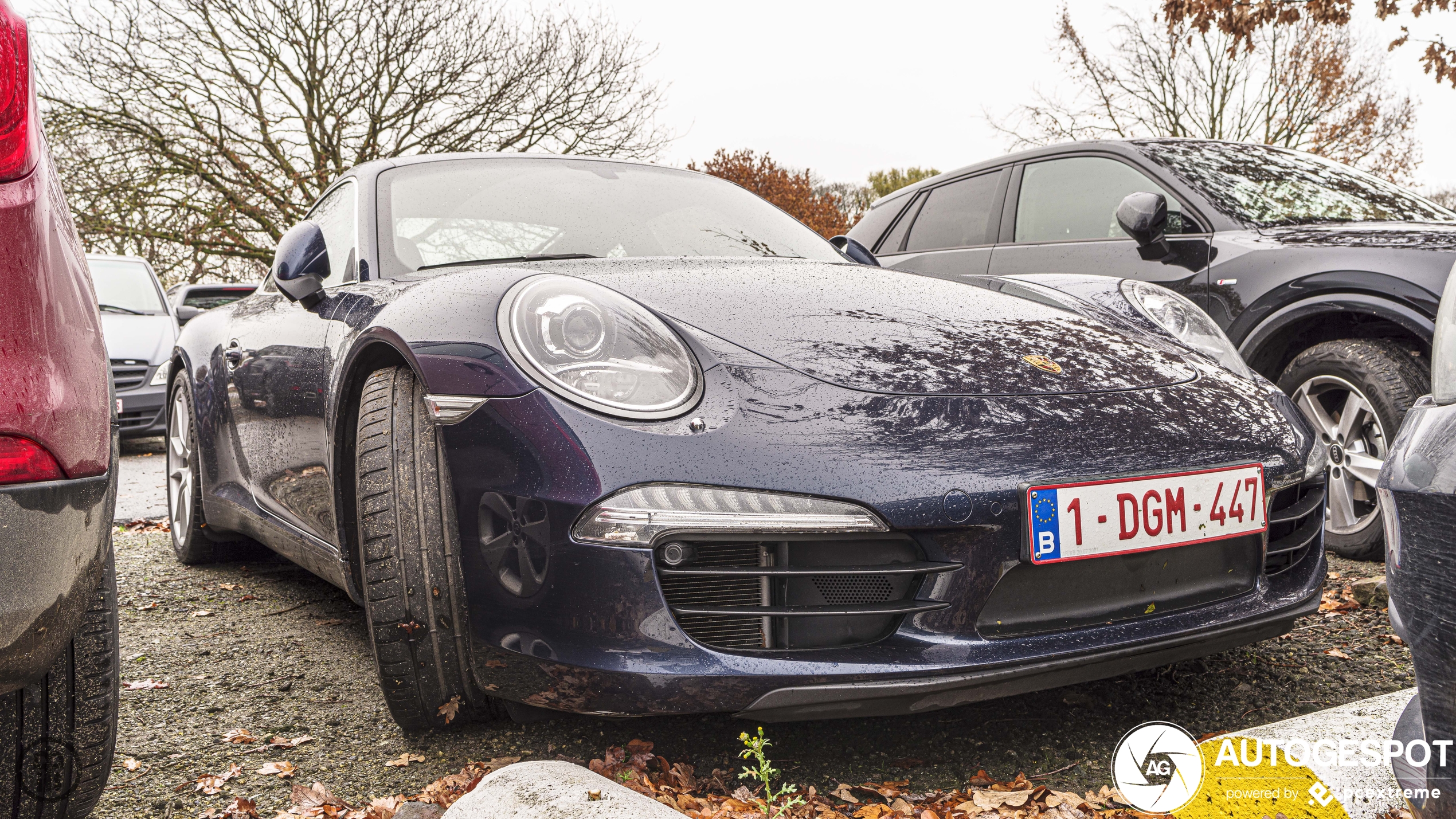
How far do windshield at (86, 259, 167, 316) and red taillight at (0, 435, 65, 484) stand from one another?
8.89 m

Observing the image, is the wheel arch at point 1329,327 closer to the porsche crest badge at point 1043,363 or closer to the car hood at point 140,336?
the porsche crest badge at point 1043,363

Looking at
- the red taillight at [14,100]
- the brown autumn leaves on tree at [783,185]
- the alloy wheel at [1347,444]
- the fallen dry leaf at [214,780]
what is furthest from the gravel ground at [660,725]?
the brown autumn leaves on tree at [783,185]

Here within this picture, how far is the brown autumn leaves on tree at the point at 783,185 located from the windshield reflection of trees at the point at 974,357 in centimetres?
3104

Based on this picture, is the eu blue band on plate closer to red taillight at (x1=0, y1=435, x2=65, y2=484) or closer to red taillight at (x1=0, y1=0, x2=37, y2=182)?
red taillight at (x1=0, y1=435, x2=65, y2=484)

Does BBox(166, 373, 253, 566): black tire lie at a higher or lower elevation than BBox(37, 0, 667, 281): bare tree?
lower

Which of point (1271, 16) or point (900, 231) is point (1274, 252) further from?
point (1271, 16)

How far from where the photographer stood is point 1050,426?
1.76 m

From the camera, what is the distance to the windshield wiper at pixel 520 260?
2490 millimetres

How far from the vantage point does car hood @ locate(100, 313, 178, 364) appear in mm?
8492

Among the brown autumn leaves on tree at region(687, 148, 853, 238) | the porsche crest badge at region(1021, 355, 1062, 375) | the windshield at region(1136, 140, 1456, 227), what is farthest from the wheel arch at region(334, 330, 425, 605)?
the brown autumn leaves on tree at region(687, 148, 853, 238)

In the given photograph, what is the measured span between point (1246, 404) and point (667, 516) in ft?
4.09

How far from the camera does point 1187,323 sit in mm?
2508

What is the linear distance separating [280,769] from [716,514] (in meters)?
1.03

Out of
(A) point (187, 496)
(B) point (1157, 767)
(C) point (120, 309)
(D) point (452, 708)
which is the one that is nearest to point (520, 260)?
(D) point (452, 708)
